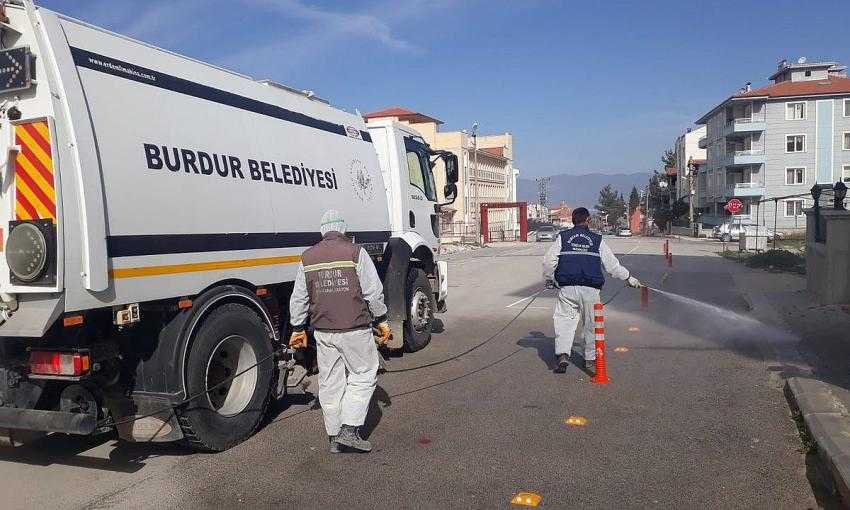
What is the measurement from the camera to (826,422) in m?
5.50

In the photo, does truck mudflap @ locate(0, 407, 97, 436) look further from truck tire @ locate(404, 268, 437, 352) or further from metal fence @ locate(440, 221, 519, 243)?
metal fence @ locate(440, 221, 519, 243)

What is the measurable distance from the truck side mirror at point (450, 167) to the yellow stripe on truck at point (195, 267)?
408cm

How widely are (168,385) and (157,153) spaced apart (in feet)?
5.63

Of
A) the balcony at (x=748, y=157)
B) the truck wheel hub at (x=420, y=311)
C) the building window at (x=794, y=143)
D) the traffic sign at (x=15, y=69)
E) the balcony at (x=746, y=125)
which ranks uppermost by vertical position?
the balcony at (x=746, y=125)

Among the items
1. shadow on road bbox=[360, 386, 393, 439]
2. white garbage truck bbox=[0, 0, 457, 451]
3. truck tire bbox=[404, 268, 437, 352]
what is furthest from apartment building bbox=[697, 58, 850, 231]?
white garbage truck bbox=[0, 0, 457, 451]

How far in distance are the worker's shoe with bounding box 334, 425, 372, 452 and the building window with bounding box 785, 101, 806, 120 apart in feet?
208

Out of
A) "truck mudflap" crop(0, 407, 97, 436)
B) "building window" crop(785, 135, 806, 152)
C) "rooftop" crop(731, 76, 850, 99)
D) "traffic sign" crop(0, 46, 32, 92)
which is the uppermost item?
"rooftop" crop(731, 76, 850, 99)

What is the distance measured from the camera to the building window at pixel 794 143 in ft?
192

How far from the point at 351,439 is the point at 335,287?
1185 millimetres

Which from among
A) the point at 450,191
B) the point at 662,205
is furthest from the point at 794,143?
the point at 450,191

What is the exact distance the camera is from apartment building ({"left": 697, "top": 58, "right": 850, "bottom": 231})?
187ft

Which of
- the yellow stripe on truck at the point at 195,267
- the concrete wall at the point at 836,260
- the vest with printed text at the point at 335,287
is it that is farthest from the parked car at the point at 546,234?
the vest with printed text at the point at 335,287

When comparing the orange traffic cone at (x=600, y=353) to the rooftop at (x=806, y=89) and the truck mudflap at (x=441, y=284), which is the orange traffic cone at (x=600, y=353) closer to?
the truck mudflap at (x=441, y=284)

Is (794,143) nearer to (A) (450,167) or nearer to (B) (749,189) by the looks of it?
(B) (749,189)
